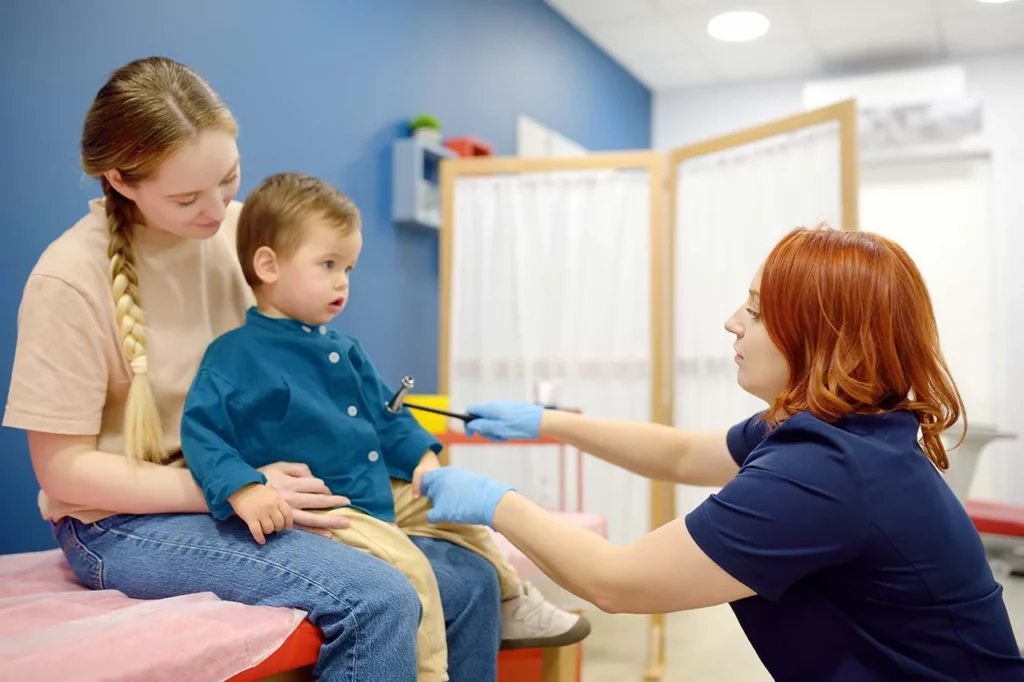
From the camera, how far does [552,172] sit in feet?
9.50

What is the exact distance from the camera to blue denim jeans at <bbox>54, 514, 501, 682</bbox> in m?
1.09

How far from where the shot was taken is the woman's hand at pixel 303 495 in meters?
1.21

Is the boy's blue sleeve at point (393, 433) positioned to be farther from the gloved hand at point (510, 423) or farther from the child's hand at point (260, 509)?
the child's hand at point (260, 509)

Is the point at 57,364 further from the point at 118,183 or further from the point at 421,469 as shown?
the point at 421,469

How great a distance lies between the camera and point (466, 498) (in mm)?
1212

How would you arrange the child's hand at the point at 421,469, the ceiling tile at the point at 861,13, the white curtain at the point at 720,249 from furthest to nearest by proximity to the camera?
the ceiling tile at the point at 861,13
the white curtain at the point at 720,249
the child's hand at the point at 421,469

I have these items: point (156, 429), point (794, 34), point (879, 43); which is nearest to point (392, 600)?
point (156, 429)

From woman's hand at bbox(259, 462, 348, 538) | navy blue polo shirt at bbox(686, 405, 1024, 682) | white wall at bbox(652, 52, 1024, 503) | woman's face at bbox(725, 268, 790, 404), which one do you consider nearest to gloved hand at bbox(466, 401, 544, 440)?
woman's hand at bbox(259, 462, 348, 538)

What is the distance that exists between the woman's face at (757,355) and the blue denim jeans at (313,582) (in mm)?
501

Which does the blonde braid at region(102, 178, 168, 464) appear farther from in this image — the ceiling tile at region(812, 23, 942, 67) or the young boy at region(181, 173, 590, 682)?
the ceiling tile at region(812, 23, 942, 67)

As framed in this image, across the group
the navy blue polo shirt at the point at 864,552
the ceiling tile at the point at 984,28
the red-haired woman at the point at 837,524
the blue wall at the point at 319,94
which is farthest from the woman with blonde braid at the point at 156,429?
A: the ceiling tile at the point at 984,28

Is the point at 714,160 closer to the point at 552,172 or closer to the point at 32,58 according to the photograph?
the point at 552,172

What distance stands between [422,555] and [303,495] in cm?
19

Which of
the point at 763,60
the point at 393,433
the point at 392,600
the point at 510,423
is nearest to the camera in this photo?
the point at 392,600
